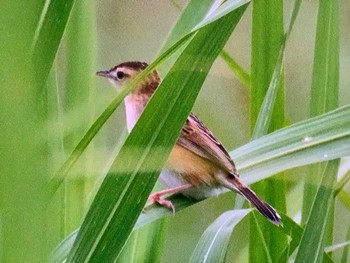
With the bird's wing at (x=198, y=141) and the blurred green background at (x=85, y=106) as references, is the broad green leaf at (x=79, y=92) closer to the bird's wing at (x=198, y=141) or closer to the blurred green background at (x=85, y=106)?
the blurred green background at (x=85, y=106)

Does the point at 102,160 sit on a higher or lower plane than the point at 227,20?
lower

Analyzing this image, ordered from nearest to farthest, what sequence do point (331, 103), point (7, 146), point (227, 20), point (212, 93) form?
1. point (7, 146)
2. point (227, 20)
3. point (331, 103)
4. point (212, 93)

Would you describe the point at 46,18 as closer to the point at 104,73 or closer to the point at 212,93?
the point at 104,73

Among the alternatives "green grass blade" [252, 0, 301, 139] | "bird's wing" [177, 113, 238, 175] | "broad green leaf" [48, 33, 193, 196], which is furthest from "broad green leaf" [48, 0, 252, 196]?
"bird's wing" [177, 113, 238, 175]

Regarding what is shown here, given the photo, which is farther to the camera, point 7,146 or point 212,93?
point 212,93

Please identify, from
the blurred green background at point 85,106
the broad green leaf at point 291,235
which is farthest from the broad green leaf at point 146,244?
the broad green leaf at point 291,235

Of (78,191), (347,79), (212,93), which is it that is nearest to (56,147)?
(78,191)

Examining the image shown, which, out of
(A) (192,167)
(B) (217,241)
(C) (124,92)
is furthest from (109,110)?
(A) (192,167)
